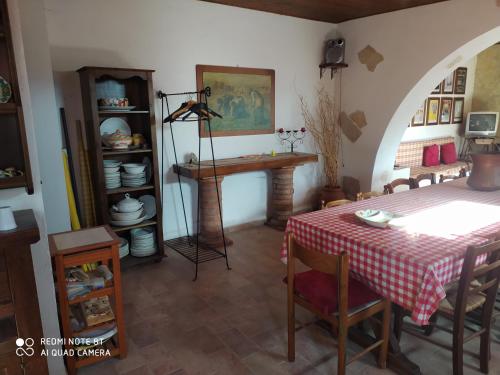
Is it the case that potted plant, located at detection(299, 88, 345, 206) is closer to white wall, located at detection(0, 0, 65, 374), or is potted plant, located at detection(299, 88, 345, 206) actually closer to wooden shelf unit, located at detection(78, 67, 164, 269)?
wooden shelf unit, located at detection(78, 67, 164, 269)

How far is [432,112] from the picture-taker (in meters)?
6.60

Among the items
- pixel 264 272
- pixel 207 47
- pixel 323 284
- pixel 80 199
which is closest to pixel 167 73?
pixel 207 47

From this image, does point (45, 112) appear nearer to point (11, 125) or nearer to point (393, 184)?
point (11, 125)

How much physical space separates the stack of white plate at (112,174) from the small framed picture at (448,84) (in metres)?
5.83

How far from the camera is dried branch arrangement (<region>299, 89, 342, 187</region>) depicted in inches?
199

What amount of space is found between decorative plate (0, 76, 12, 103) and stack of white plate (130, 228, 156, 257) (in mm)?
2135

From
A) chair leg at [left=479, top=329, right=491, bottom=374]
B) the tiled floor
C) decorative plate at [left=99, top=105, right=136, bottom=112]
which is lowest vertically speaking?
the tiled floor

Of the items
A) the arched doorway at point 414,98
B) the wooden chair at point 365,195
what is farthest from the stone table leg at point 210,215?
the arched doorway at point 414,98

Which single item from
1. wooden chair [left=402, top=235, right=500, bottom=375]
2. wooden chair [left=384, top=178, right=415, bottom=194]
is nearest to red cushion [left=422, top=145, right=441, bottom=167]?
wooden chair [left=384, top=178, right=415, bottom=194]

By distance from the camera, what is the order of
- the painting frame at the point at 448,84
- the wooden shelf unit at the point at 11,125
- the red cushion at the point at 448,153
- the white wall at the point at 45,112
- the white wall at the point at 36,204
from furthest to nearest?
the painting frame at the point at 448,84 → the red cushion at the point at 448,153 → the white wall at the point at 45,112 → the white wall at the point at 36,204 → the wooden shelf unit at the point at 11,125

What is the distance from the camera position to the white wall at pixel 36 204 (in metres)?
1.66

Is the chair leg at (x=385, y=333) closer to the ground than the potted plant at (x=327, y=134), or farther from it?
closer to the ground

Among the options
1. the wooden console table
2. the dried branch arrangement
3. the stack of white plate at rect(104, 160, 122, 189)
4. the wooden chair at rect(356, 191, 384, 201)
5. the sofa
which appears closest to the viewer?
the wooden chair at rect(356, 191, 384, 201)

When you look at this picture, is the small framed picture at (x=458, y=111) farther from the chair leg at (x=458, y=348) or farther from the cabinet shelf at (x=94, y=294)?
the cabinet shelf at (x=94, y=294)
